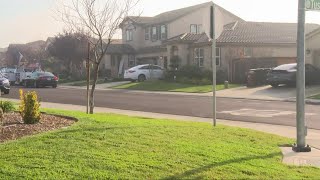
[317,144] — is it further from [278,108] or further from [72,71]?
[72,71]

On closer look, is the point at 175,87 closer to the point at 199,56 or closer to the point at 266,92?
the point at 266,92

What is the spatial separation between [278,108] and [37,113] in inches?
481

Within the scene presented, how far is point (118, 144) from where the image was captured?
7258 millimetres

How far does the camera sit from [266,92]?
29000 millimetres

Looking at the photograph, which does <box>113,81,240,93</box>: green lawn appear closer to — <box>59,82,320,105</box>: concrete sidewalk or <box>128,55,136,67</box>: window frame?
<box>59,82,320,105</box>: concrete sidewalk

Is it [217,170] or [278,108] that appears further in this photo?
[278,108]

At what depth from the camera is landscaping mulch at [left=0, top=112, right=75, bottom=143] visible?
27.0 feet

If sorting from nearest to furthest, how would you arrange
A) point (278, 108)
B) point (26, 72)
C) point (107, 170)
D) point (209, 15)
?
point (107, 170) → point (209, 15) → point (278, 108) → point (26, 72)

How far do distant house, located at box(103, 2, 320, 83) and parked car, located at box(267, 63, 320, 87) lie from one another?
527 centimetres

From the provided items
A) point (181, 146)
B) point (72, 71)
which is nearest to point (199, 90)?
point (181, 146)

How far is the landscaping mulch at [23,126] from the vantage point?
324 inches

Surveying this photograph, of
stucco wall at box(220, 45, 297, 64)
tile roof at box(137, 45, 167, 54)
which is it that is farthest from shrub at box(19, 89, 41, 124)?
tile roof at box(137, 45, 167, 54)

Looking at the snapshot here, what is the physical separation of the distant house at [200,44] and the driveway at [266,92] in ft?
12.9

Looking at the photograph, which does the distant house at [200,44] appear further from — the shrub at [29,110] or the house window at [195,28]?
the shrub at [29,110]
